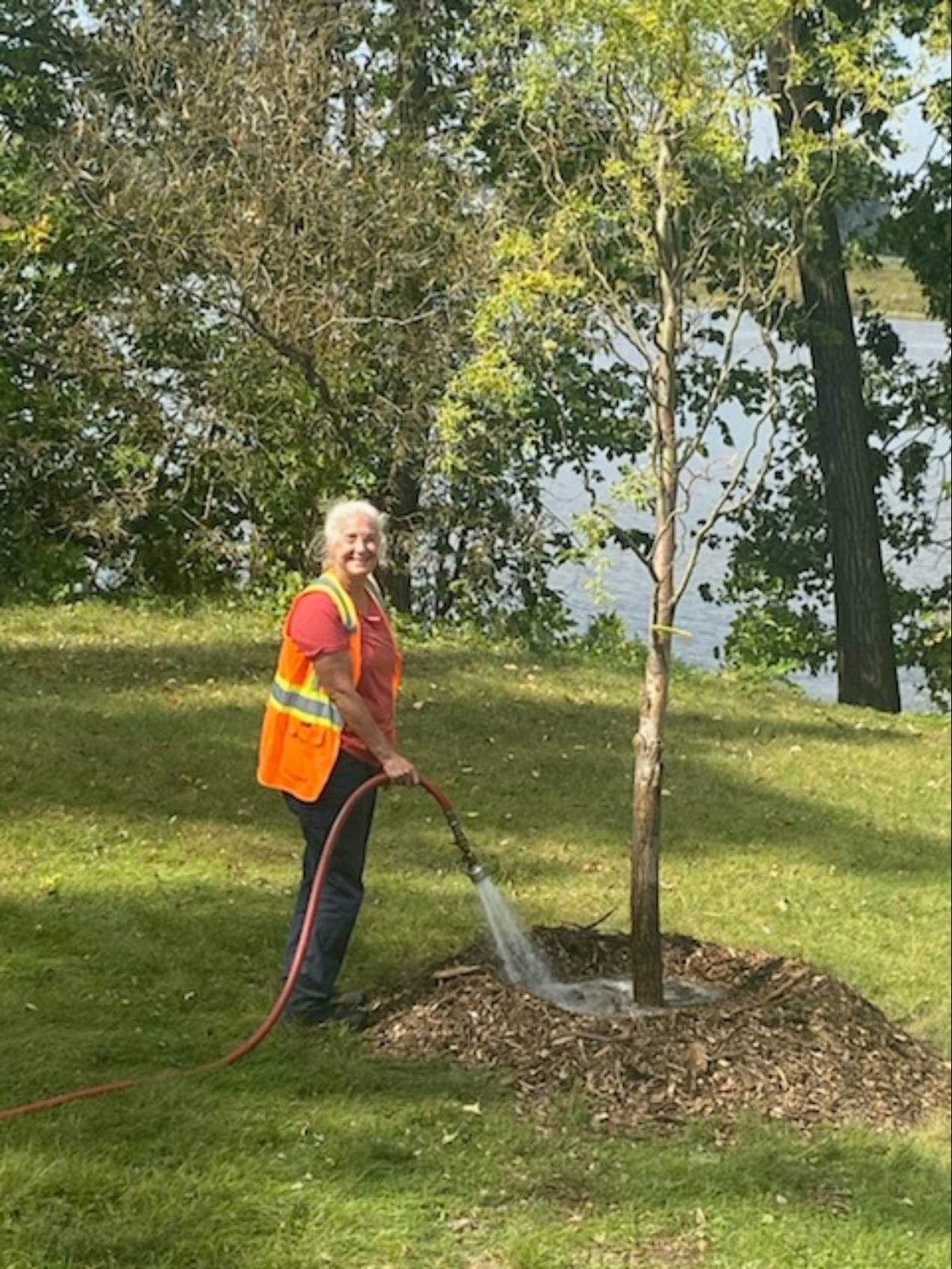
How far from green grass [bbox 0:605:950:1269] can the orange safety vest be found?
0.40m

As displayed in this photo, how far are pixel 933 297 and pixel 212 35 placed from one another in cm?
270

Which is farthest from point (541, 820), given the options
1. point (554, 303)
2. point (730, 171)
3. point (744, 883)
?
point (730, 171)

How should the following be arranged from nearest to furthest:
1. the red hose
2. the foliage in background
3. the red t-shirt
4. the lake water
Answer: the red hose → the red t-shirt → the lake water → the foliage in background

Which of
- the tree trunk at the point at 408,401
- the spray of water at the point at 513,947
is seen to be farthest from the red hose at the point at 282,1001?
the tree trunk at the point at 408,401

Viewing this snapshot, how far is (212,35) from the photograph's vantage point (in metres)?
5.80

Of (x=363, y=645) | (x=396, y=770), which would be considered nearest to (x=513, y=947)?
(x=396, y=770)

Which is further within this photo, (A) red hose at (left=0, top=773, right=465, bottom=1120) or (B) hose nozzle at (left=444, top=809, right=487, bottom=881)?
(B) hose nozzle at (left=444, top=809, right=487, bottom=881)

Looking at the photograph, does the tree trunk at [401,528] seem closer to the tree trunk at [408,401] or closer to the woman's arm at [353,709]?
the tree trunk at [408,401]

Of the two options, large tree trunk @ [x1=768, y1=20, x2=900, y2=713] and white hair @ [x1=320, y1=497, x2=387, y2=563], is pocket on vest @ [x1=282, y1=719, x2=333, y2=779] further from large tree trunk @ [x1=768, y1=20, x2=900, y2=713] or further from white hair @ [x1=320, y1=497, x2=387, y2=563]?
large tree trunk @ [x1=768, y1=20, x2=900, y2=713]

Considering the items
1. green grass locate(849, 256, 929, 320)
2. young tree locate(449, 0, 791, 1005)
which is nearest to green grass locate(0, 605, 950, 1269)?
young tree locate(449, 0, 791, 1005)

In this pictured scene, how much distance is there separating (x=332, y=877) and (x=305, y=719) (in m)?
0.26

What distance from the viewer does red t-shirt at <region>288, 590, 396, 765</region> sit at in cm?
293

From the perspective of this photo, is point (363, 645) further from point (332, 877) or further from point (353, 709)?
point (332, 877)

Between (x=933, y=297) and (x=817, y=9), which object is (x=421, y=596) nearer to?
(x=933, y=297)
